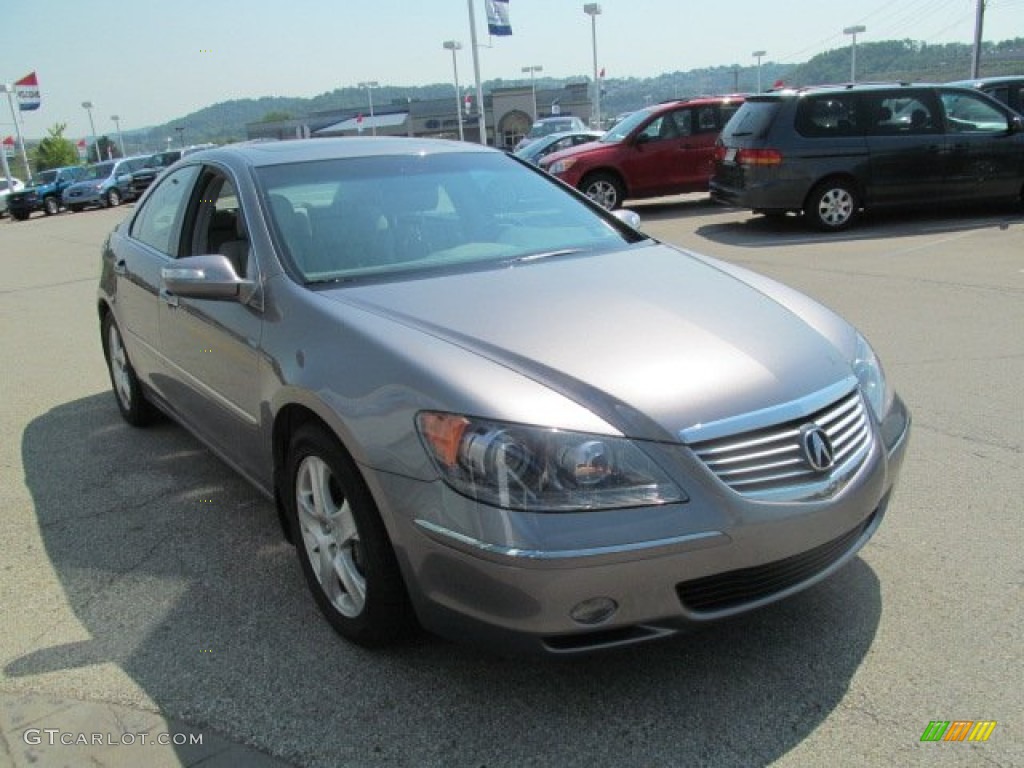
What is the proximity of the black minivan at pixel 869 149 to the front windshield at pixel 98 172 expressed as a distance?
26.3 meters

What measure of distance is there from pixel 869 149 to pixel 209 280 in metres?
10.0

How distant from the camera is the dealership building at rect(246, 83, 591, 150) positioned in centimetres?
6769

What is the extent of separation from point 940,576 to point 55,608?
10.4ft

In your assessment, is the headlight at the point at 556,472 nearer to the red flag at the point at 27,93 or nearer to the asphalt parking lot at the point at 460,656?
the asphalt parking lot at the point at 460,656

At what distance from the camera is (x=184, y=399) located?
4176mm

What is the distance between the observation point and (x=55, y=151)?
73.2m

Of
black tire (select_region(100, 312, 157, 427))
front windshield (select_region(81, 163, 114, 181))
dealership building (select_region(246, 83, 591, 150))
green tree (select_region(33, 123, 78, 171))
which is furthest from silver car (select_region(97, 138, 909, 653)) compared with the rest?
green tree (select_region(33, 123, 78, 171))

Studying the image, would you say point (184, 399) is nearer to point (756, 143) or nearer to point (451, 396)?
point (451, 396)

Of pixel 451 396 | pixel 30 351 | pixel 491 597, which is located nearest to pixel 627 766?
pixel 491 597

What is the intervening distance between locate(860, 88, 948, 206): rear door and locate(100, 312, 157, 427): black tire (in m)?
9.35

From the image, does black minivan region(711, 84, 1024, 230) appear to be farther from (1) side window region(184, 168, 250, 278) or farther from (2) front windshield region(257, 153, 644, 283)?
(1) side window region(184, 168, 250, 278)

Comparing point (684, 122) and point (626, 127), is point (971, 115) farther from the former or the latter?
point (626, 127)

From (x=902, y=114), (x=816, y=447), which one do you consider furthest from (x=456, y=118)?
(x=816, y=447)

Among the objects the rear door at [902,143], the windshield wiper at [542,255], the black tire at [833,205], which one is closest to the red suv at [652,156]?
the black tire at [833,205]
